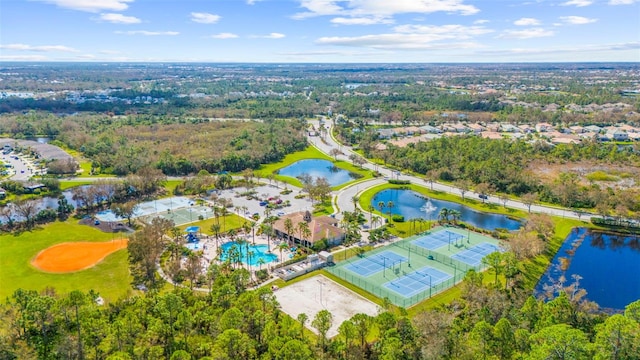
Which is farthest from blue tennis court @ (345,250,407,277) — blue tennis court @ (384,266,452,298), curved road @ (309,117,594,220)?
curved road @ (309,117,594,220)

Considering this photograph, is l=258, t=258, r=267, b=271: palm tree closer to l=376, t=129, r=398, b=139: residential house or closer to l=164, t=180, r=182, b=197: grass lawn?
l=164, t=180, r=182, b=197: grass lawn

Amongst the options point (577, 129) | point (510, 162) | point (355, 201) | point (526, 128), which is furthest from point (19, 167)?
point (577, 129)

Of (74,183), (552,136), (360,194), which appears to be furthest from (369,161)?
(74,183)

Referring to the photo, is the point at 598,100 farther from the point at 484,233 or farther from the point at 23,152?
the point at 23,152

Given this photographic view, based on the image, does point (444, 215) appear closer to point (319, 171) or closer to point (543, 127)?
point (319, 171)

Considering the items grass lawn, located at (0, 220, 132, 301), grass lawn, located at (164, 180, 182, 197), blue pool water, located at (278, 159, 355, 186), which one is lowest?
blue pool water, located at (278, 159, 355, 186)

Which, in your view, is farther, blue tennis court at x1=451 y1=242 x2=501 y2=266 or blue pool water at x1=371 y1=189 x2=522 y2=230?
blue pool water at x1=371 y1=189 x2=522 y2=230

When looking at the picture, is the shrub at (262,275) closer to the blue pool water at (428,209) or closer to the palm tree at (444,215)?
the blue pool water at (428,209)

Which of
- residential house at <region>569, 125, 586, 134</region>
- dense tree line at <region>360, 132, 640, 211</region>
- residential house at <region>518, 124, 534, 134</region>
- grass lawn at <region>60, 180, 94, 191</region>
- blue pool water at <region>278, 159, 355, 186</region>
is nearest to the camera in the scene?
dense tree line at <region>360, 132, 640, 211</region>
